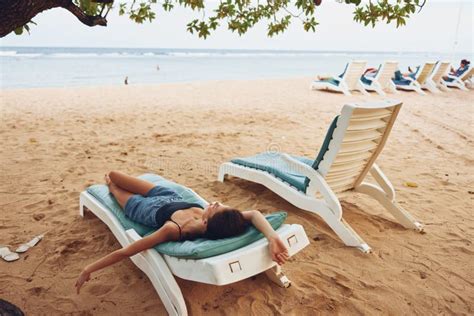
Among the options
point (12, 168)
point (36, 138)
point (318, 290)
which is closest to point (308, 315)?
point (318, 290)

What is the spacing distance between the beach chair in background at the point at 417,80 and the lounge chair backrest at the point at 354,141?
11.0 metres

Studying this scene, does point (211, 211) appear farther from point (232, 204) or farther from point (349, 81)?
point (349, 81)

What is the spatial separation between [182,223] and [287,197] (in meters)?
1.32

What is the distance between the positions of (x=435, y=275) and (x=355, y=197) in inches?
56.6

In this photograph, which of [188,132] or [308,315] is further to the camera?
[188,132]

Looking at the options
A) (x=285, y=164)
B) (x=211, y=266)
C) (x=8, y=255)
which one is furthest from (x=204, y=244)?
(x=285, y=164)

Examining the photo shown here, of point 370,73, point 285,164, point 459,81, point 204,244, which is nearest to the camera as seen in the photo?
point 204,244

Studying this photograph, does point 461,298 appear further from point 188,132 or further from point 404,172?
point 188,132

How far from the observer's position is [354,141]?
3.01 m

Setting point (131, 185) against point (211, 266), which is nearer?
point (211, 266)

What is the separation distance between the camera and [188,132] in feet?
22.5

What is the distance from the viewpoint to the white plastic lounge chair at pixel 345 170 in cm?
292

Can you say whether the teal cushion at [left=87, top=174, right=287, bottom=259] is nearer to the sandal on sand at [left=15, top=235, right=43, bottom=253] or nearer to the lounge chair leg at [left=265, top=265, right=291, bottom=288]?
the lounge chair leg at [left=265, top=265, right=291, bottom=288]

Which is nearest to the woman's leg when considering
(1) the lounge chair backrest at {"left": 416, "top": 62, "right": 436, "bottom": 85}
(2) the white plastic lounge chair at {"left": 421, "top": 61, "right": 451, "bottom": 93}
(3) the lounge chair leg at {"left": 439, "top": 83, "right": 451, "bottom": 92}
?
(2) the white plastic lounge chair at {"left": 421, "top": 61, "right": 451, "bottom": 93}
